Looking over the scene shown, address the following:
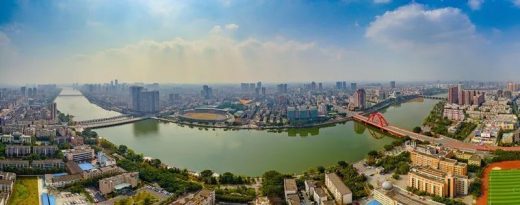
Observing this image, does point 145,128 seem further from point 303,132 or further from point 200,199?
point 200,199

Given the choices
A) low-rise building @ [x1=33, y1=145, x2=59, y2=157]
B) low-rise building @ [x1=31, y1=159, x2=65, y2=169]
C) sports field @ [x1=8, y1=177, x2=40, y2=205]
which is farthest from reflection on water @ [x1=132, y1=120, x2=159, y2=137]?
sports field @ [x1=8, y1=177, x2=40, y2=205]

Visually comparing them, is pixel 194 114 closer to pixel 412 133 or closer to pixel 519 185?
pixel 412 133

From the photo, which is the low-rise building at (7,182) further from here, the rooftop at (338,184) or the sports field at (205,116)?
the sports field at (205,116)

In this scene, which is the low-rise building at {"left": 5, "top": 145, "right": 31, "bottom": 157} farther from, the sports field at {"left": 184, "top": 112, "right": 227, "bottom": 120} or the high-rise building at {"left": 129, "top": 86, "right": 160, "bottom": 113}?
the high-rise building at {"left": 129, "top": 86, "right": 160, "bottom": 113}

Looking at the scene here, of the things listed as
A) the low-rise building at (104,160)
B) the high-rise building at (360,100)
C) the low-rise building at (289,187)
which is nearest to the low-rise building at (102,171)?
the low-rise building at (104,160)

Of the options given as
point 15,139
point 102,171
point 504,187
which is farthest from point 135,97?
point 504,187

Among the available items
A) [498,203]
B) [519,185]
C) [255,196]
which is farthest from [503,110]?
[255,196]

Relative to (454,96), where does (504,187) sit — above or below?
below
